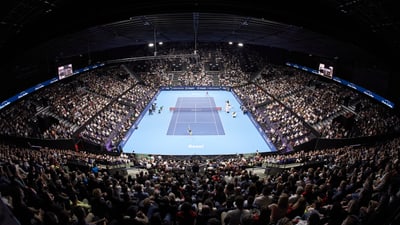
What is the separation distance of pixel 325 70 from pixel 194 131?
1471cm

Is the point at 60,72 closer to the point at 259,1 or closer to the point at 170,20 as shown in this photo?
the point at 170,20

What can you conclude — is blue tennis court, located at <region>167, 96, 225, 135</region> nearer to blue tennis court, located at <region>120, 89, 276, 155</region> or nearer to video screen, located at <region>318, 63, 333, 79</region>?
blue tennis court, located at <region>120, 89, 276, 155</region>

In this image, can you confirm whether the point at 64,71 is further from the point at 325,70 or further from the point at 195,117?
the point at 325,70

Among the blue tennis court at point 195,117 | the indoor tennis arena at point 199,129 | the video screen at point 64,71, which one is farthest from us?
the blue tennis court at point 195,117

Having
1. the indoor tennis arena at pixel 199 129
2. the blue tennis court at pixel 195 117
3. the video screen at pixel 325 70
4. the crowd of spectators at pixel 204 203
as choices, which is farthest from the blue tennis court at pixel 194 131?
the crowd of spectators at pixel 204 203

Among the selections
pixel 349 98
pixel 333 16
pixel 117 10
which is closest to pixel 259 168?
pixel 333 16

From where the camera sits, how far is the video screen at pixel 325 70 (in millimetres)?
29469

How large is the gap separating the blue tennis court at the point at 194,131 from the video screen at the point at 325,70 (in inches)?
342

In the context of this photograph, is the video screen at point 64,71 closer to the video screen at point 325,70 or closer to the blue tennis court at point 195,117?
the blue tennis court at point 195,117

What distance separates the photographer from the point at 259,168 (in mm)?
17719

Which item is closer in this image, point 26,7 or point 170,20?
point 26,7

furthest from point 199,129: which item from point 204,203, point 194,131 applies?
point 204,203

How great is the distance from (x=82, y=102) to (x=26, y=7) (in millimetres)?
20483

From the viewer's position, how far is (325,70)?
30.6 metres
